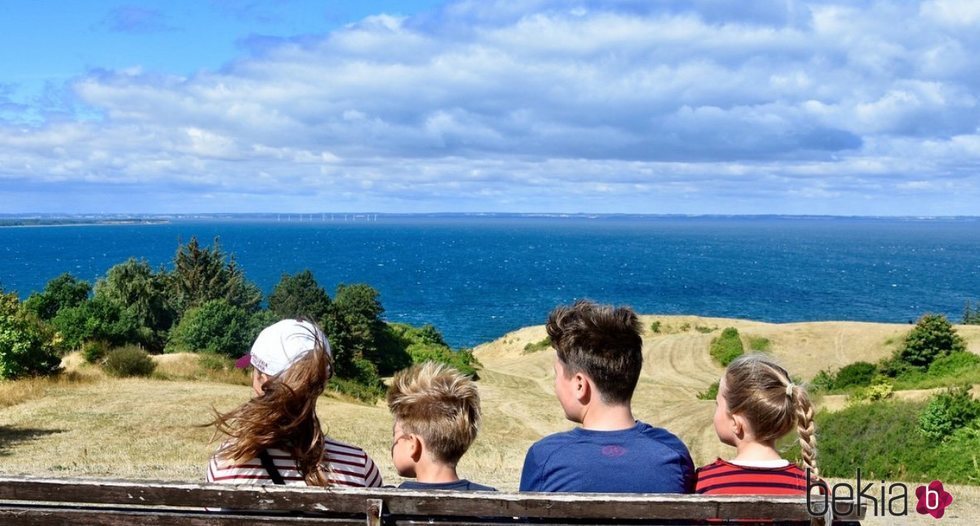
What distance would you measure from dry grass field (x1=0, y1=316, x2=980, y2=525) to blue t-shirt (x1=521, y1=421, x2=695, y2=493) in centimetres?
149

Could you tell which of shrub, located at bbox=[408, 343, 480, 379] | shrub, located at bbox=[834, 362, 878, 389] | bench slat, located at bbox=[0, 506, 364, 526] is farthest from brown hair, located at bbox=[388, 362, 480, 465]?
shrub, located at bbox=[408, 343, 480, 379]

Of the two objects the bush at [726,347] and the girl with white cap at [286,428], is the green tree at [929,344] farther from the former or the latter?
the girl with white cap at [286,428]

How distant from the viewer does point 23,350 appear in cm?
2205

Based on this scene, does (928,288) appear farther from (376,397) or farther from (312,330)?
(312,330)

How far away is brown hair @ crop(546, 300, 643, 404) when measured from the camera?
145 inches

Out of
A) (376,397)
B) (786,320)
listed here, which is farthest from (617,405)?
(786,320)

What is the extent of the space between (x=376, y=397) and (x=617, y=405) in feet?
96.3

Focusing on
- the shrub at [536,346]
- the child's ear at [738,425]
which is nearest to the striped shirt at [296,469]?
the child's ear at [738,425]

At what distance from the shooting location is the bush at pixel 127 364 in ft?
86.9

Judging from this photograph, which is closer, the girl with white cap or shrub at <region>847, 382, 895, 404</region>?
the girl with white cap

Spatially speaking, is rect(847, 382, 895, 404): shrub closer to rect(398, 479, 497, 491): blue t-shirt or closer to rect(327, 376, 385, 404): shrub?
rect(327, 376, 385, 404): shrub

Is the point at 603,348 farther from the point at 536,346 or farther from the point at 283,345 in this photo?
the point at 536,346

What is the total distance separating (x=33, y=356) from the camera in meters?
23.7

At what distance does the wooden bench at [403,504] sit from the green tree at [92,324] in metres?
30.4
